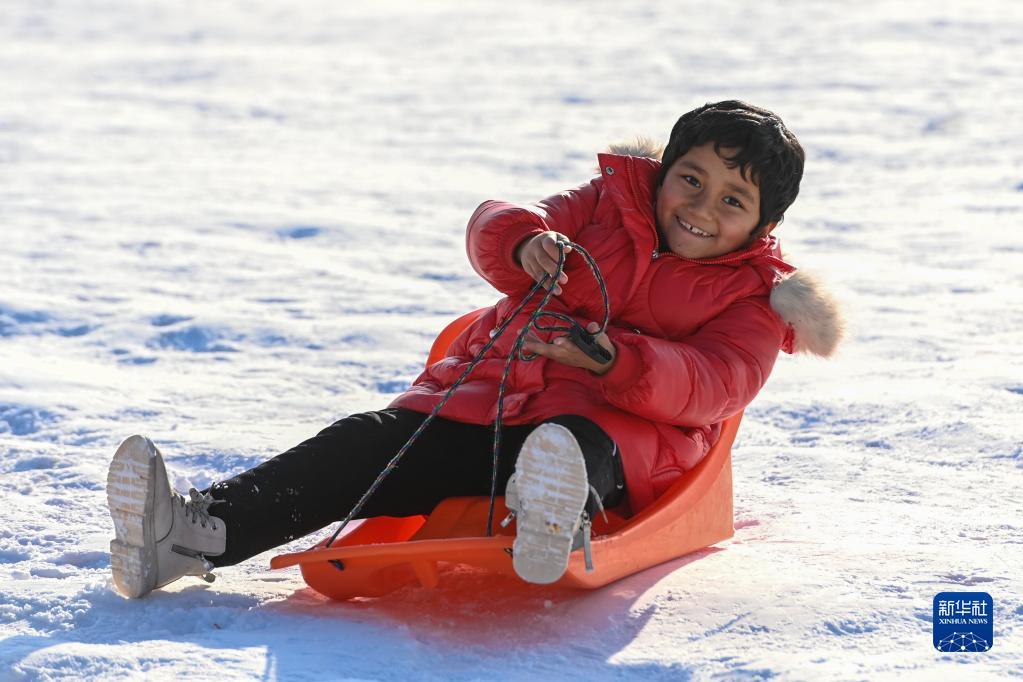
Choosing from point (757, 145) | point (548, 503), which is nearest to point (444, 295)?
point (757, 145)

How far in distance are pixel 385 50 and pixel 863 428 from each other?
7792mm

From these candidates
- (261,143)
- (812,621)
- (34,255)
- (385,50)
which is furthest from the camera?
(385,50)

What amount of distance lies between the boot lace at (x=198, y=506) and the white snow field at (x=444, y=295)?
0.15 m

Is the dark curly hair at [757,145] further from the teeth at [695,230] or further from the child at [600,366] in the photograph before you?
the teeth at [695,230]

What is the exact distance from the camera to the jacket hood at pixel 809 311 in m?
2.60

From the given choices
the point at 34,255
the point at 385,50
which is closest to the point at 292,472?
the point at 34,255

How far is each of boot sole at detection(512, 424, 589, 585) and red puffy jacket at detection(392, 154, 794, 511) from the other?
1.10 feet

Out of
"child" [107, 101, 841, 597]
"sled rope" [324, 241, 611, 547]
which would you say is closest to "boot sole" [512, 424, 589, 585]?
"child" [107, 101, 841, 597]

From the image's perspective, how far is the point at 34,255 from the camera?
5367mm

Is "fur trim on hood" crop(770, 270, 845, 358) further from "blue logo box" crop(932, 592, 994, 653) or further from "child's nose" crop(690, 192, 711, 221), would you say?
"blue logo box" crop(932, 592, 994, 653)

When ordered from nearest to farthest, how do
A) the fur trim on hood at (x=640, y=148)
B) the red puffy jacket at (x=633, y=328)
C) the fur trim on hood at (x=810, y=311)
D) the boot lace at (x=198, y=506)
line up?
1. the boot lace at (x=198, y=506)
2. the red puffy jacket at (x=633, y=328)
3. the fur trim on hood at (x=810, y=311)
4. the fur trim on hood at (x=640, y=148)

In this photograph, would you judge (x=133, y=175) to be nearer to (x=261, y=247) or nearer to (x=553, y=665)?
(x=261, y=247)

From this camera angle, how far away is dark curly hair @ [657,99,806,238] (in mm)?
2627

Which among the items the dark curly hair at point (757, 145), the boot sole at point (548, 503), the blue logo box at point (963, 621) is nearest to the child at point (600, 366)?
the dark curly hair at point (757, 145)
